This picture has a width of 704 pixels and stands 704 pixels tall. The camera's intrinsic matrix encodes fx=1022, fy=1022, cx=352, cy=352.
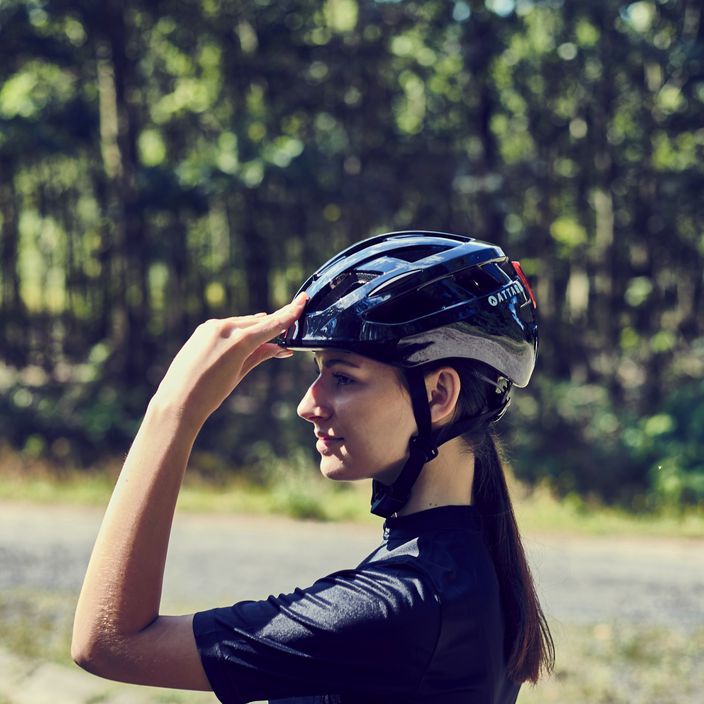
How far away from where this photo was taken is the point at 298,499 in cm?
1279

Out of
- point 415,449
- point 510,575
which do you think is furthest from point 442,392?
point 510,575

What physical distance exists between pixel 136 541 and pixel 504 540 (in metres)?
0.71

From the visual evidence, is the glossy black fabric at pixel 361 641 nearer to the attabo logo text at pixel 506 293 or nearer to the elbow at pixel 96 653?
the elbow at pixel 96 653

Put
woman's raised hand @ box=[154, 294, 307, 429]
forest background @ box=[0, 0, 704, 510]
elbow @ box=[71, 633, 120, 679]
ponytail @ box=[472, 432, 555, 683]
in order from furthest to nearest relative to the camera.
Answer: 1. forest background @ box=[0, 0, 704, 510]
2. ponytail @ box=[472, 432, 555, 683]
3. woman's raised hand @ box=[154, 294, 307, 429]
4. elbow @ box=[71, 633, 120, 679]

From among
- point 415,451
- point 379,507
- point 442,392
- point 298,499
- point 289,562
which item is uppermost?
point 442,392

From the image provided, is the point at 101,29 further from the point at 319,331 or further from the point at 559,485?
the point at 319,331

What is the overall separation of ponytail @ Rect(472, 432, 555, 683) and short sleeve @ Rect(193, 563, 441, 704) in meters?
0.29

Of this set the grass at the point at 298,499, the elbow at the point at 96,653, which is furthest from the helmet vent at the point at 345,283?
the grass at the point at 298,499

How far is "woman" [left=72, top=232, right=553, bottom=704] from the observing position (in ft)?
5.30

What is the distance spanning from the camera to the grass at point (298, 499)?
12.4m

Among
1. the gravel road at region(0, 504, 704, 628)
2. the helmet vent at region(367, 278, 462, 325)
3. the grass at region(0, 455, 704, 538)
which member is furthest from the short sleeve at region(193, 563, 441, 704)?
the grass at region(0, 455, 704, 538)

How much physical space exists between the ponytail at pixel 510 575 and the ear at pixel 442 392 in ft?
0.38

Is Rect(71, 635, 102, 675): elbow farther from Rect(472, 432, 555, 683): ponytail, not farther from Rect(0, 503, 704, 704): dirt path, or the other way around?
Rect(0, 503, 704, 704): dirt path

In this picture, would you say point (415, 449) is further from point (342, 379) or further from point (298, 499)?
point (298, 499)
